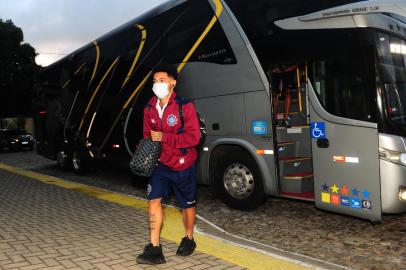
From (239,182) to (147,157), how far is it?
2.92m

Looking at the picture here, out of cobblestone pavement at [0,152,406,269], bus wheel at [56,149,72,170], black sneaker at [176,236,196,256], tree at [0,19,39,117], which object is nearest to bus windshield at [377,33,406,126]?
cobblestone pavement at [0,152,406,269]

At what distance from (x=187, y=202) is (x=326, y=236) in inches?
85.0

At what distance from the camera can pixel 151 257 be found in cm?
425

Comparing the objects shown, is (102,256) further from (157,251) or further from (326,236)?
(326,236)

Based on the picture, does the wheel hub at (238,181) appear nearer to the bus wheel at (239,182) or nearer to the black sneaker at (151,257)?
Result: the bus wheel at (239,182)

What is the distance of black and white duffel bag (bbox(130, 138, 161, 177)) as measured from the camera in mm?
4199

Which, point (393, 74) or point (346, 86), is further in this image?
point (346, 86)

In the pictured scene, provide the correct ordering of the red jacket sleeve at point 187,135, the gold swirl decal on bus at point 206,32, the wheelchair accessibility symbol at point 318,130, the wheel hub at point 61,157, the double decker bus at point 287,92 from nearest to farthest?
the red jacket sleeve at point 187,135, the double decker bus at point 287,92, the wheelchair accessibility symbol at point 318,130, the gold swirl decal on bus at point 206,32, the wheel hub at point 61,157

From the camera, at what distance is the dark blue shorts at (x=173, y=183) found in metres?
4.32

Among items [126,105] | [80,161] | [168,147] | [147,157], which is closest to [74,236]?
[147,157]

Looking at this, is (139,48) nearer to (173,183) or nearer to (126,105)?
(126,105)

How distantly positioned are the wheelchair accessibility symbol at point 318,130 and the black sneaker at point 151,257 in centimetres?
261

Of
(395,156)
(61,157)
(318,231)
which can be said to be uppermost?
(395,156)

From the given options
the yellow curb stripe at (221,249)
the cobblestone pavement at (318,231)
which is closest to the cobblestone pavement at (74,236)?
the yellow curb stripe at (221,249)
